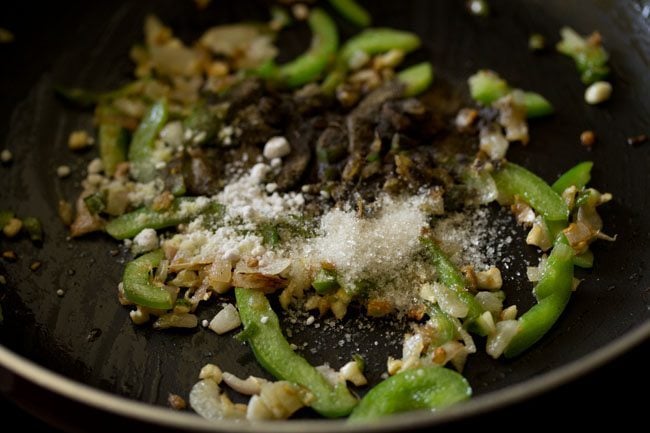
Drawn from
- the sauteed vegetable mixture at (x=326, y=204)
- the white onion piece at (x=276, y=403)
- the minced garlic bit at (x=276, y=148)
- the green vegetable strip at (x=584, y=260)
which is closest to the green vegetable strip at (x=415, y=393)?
the sauteed vegetable mixture at (x=326, y=204)

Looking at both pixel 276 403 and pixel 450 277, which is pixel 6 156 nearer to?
pixel 276 403

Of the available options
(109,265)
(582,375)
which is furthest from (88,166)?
(582,375)

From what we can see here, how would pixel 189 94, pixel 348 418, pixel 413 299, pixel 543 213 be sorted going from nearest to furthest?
1. pixel 348 418
2. pixel 413 299
3. pixel 543 213
4. pixel 189 94

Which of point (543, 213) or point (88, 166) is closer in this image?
point (543, 213)

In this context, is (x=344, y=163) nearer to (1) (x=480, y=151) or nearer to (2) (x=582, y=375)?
(1) (x=480, y=151)

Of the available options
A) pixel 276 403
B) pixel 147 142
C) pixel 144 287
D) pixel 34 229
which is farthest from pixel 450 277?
pixel 34 229

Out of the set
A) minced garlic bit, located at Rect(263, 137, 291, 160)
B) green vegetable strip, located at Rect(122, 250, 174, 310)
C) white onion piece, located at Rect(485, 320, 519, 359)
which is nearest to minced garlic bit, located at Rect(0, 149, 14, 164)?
green vegetable strip, located at Rect(122, 250, 174, 310)
